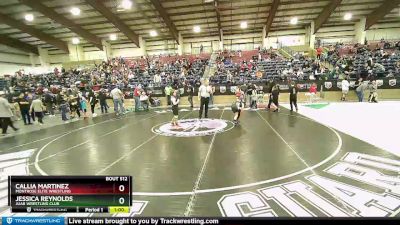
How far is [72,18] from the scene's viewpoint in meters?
28.8

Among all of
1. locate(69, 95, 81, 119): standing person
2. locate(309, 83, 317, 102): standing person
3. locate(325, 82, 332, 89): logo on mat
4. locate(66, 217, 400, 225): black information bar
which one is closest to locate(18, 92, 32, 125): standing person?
locate(69, 95, 81, 119): standing person

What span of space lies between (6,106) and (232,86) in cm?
1512

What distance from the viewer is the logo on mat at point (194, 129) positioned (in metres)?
9.53

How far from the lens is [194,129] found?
10.4 m

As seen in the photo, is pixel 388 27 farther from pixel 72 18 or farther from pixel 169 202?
pixel 169 202

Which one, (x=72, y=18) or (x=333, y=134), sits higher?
(x=72, y=18)

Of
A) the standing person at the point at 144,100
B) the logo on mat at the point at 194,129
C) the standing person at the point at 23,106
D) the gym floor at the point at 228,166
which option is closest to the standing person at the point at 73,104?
Answer: the standing person at the point at 23,106

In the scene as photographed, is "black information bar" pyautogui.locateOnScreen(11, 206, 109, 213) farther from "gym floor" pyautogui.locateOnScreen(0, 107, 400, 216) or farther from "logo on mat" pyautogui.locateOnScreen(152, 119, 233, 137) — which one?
"logo on mat" pyautogui.locateOnScreen(152, 119, 233, 137)

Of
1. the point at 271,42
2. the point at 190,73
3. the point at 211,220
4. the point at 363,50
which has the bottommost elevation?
the point at 211,220

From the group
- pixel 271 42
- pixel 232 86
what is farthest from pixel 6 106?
pixel 271 42
